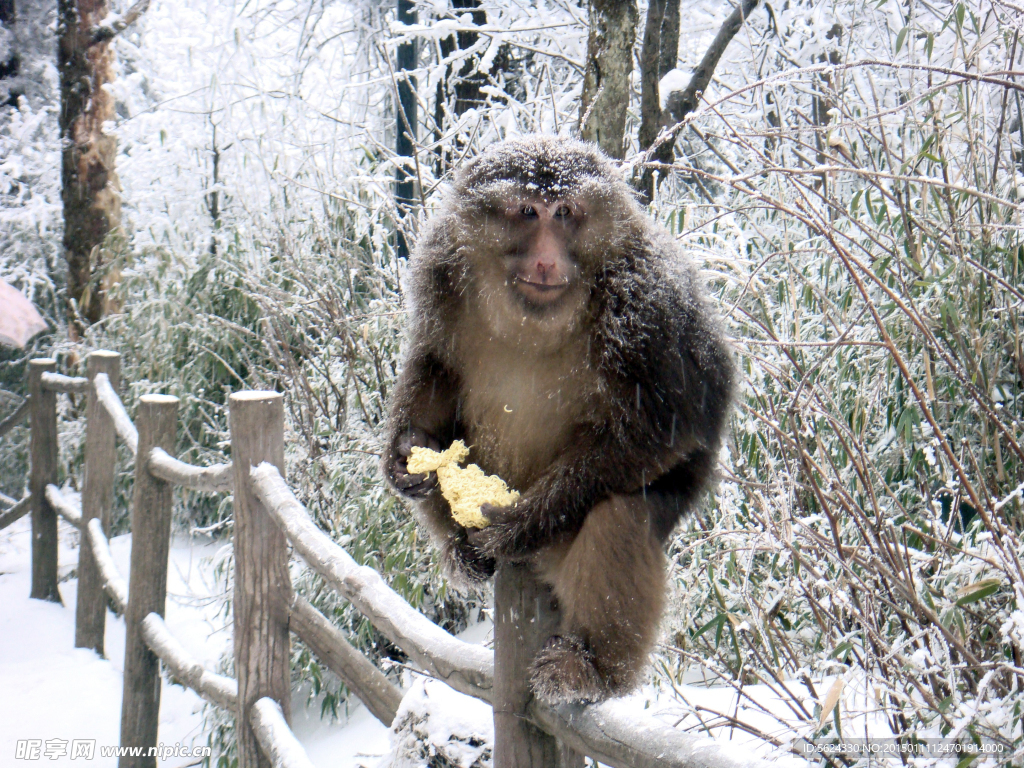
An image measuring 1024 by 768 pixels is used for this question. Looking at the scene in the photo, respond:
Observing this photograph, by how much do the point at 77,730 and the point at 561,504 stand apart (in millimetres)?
3476

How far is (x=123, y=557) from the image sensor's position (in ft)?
18.8

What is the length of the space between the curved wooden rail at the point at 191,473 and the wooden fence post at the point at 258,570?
157 millimetres

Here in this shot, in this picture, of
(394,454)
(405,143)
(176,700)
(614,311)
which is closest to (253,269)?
(405,143)

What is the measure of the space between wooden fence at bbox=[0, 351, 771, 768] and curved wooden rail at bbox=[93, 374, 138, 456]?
0.05 feet

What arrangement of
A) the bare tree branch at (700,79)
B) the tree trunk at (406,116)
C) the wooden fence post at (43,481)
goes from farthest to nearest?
the wooden fence post at (43,481) < the tree trunk at (406,116) < the bare tree branch at (700,79)

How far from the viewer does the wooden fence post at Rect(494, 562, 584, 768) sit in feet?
5.90

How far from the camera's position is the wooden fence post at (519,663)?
1.80 meters

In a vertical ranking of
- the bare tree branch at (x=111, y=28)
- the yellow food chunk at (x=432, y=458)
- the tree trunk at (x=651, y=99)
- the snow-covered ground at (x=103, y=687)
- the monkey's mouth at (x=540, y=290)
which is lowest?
the snow-covered ground at (x=103, y=687)

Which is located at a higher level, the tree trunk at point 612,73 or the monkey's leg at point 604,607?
the tree trunk at point 612,73

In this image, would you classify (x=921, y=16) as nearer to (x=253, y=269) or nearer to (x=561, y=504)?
(x=253, y=269)

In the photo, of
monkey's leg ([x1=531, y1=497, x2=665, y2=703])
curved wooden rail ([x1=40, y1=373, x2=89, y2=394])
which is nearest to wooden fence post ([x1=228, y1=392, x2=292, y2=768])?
monkey's leg ([x1=531, y1=497, x2=665, y2=703])

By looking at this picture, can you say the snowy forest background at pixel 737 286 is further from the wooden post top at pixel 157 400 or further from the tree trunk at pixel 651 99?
the wooden post top at pixel 157 400

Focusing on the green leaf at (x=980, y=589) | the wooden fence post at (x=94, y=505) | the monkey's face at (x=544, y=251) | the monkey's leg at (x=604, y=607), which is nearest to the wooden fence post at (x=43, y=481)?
the wooden fence post at (x=94, y=505)

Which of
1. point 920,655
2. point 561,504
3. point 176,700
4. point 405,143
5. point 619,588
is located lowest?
point 176,700
